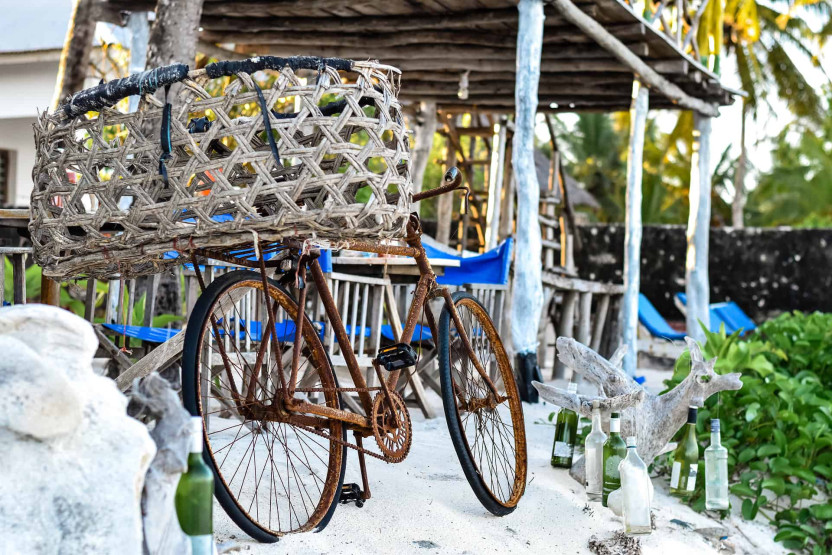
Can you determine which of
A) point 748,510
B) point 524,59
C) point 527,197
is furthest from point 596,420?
point 524,59

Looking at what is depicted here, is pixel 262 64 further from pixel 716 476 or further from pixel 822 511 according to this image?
pixel 822 511

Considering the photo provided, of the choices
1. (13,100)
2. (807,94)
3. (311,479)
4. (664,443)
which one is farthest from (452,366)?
(807,94)

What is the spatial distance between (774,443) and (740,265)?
9.74 metres

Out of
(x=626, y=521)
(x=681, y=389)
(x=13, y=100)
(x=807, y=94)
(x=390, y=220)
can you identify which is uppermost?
(x=807, y=94)

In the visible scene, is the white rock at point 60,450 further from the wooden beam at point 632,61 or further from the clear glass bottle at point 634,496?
the wooden beam at point 632,61

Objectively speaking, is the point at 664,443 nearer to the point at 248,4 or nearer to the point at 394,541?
the point at 394,541

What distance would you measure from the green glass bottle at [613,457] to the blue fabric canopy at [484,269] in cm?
277

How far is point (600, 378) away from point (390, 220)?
2.01m

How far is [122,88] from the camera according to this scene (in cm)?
254


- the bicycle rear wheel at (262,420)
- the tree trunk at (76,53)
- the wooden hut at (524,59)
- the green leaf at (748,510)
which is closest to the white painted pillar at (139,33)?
the wooden hut at (524,59)

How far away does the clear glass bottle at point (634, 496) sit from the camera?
11.4 feet

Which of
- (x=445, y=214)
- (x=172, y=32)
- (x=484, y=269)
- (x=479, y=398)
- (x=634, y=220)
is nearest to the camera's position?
(x=479, y=398)

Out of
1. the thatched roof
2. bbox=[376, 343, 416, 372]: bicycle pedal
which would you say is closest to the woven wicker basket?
bbox=[376, 343, 416, 372]: bicycle pedal

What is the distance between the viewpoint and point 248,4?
707 cm
